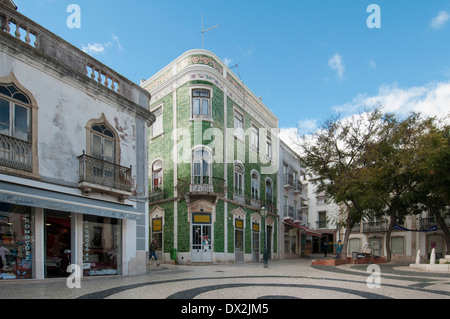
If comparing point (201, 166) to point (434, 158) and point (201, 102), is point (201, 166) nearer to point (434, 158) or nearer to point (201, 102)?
point (201, 102)

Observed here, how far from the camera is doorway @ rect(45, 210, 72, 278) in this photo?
9766 mm

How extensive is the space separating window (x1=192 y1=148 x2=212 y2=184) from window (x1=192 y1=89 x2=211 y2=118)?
2.28 meters

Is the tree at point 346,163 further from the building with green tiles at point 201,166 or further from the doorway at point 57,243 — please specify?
the doorway at point 57,243

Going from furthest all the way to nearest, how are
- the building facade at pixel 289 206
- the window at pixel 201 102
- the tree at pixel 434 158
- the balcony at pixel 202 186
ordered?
1. the building facade at pixel 289 206
2. the window at pixel 201 102
3. the balcony at pixel 202 186
4. the tree at pixel 434 158

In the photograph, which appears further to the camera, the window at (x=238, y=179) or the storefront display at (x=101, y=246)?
the window at (x=238, y=179)

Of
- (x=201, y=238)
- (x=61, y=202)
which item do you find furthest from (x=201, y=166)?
(x=61, y=202)

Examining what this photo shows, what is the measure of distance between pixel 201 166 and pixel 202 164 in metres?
0.13

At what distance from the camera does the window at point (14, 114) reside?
8992 millimetres

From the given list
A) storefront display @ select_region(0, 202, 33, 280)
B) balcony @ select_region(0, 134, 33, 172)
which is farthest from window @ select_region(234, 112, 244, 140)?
storefront display @ select_region(0, 202, 33, 280)

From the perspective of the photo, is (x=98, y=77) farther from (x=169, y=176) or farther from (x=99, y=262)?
(x=169, y=176)

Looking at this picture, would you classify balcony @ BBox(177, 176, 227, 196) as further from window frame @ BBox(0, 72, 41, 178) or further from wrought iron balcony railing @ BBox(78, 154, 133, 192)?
window frame @ BBox(0, 72, 41, 178)

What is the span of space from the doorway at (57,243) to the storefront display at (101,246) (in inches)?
23.2

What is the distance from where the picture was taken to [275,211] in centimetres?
2739

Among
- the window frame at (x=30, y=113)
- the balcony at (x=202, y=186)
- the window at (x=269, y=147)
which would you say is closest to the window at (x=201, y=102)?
the balcony at (x=202, y=186)
